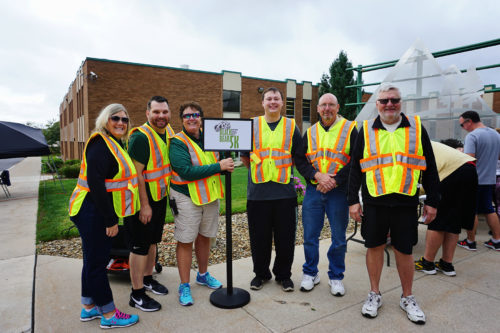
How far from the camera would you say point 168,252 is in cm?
484

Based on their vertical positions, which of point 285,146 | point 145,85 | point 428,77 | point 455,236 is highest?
point 145,85

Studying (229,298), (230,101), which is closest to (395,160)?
(229,298)

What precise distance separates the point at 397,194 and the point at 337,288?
1234mm

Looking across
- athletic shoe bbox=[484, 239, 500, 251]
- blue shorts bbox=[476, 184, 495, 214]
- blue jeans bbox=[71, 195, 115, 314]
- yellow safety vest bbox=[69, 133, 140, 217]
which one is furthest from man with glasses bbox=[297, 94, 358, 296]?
athletic shoe bbox=[484, 239, 500, 251]

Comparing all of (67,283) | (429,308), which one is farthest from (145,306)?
(429,308)

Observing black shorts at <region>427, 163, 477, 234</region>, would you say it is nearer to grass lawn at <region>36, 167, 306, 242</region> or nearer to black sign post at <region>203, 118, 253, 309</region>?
black sign post at <region>203, 118, 253, 309</region>

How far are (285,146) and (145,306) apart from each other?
215 centimetres

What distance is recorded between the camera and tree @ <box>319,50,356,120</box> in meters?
26.9

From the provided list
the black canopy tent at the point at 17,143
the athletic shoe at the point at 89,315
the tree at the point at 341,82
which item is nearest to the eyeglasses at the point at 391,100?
the athletic shoe at the point at 89,315

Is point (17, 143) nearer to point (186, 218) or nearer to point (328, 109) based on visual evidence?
point (186, 218)

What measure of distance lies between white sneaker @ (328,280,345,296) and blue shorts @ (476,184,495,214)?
3.02 meters

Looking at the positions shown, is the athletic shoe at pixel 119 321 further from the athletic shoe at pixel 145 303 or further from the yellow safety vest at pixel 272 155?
the yellow safety vest at pixel 272 155

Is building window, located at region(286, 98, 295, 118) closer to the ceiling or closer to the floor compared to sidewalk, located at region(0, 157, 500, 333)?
closer to the ceiling

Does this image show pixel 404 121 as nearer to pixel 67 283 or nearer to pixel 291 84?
pixel 67 283
